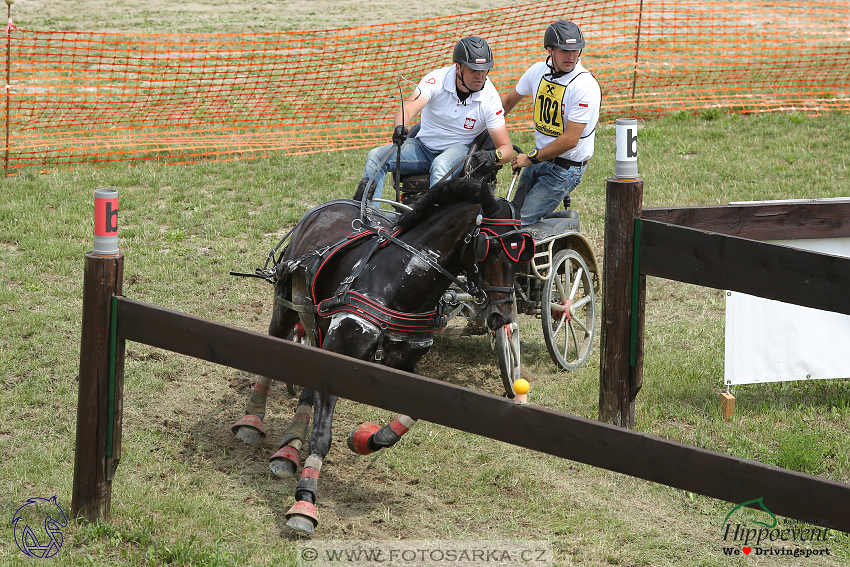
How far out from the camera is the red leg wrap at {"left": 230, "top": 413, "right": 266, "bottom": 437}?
544 cm

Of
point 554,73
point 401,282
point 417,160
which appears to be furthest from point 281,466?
point 554,73

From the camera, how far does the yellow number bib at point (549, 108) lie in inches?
267

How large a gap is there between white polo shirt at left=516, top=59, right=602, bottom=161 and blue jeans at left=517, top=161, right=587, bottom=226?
0.14m

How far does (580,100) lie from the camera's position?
660cm

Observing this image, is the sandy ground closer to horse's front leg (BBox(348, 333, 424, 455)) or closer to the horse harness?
the horse harness

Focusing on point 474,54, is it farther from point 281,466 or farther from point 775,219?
point 281,466

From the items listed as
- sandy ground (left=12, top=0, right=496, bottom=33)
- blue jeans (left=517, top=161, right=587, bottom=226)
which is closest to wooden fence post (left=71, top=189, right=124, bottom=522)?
blue jeans (left=517, top=161, right=587, bottom=226)

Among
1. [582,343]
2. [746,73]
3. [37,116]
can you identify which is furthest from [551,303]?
[746,73]

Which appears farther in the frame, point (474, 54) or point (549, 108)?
point (549, 108)

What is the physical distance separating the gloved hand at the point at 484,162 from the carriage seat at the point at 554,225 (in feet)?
2.00

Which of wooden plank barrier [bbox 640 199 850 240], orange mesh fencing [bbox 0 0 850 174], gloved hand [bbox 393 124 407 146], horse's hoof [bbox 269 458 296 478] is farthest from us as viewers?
orange mesh fencing [bbox 0 0 850 174]

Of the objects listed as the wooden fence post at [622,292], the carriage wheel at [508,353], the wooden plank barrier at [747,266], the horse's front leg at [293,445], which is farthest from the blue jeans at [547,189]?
Answer: the horse's front leg at [293,445]

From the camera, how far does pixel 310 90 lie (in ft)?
44.8

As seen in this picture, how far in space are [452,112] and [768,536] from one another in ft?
12.9
